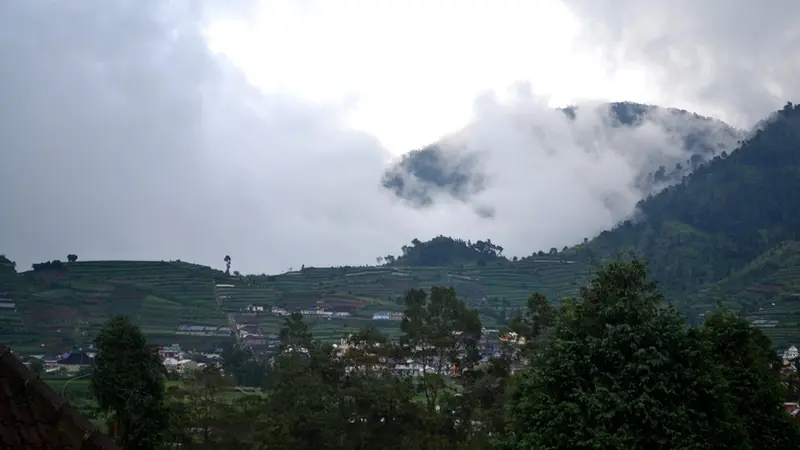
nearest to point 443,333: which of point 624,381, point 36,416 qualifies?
point 624,381

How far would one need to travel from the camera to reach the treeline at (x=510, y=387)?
1177cm

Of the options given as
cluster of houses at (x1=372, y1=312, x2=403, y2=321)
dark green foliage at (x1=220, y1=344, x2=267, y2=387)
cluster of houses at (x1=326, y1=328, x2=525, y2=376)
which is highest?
cluster of houses at (x1=372, y1=312, x2=403, y2=321)

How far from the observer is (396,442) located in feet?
87.7

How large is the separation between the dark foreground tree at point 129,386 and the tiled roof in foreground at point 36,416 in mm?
19341

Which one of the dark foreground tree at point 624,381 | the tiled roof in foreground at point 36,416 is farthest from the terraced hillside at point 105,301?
the tiled roof in foreground at point 36,416

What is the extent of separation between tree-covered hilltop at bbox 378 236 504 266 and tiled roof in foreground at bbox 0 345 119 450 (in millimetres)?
117040

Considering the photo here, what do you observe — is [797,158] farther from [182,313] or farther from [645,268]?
[645,268]

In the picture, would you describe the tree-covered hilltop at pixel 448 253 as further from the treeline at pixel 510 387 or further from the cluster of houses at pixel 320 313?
the treeline at pixel 510 387

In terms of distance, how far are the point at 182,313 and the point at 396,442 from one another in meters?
56.8

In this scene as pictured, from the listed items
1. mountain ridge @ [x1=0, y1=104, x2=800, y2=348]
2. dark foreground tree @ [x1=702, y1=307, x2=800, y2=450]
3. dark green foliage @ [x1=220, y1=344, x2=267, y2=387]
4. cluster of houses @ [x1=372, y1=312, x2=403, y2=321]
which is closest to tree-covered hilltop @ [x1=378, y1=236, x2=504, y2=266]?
mountain ridge @ [x1=0, y1=104, x2=800, y2=348]

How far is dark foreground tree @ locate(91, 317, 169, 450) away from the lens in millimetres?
22156

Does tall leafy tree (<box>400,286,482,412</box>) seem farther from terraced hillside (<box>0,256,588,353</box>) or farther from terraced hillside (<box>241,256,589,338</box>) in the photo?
terraced hillside (<box>241,256,589,338</box>)

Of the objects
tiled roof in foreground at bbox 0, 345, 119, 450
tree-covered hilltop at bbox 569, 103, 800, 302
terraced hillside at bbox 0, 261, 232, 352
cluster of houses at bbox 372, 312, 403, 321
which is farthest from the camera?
tree-covered hilltop at bbox 569, 103, 800, 302

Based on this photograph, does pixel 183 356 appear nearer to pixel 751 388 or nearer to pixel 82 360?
pixel 82 360
